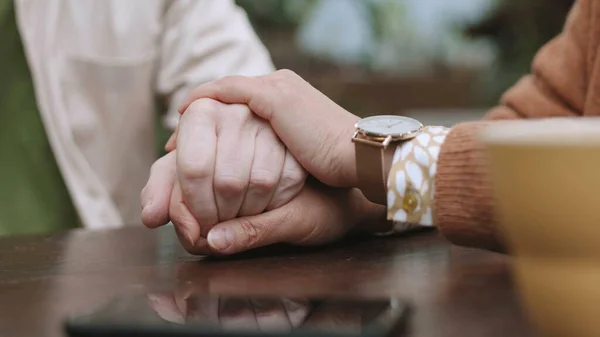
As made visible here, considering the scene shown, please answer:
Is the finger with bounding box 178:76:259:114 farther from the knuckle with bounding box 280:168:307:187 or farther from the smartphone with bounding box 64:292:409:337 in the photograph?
the smartphone with bounding box 64:292:409:337

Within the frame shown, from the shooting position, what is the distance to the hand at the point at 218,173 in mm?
673

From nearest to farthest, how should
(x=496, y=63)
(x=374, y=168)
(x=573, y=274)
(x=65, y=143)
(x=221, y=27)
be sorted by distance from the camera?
(x=573, y=274) → (x=374, y=168) → (x=65, y=143) → (x=221, y=27) → (x=496, y=63)

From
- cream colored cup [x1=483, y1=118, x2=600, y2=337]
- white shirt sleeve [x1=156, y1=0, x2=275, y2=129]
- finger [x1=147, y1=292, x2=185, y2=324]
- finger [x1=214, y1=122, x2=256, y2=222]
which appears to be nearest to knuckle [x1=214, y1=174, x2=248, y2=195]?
finger [x1=214, y1=122, x2=256, y2=222]

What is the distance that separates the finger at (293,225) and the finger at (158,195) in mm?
54

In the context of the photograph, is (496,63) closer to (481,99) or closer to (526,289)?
(481,99)

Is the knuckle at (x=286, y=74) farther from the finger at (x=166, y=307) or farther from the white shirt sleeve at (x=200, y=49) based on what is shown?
the white shirt sleeve at (x=200, y=49)

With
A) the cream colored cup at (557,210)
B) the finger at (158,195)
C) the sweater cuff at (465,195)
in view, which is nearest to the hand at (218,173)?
the finger at (158,195)

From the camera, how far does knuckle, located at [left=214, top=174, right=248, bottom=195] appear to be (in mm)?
669

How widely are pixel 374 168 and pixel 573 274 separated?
0.40 meters

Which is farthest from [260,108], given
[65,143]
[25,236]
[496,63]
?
[496,63]

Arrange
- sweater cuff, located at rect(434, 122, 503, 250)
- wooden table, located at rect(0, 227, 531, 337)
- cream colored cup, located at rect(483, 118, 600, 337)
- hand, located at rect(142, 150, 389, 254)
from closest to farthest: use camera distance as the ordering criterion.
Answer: cream colored cup, located at rect(483, 118, 600, 337), wooden table, located at rect(0, 227, 531, 337), sweater cuff, located at rect(434, 122, 503, 250), hand, located at rect(142, 150, 389, 254)

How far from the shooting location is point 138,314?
388mm

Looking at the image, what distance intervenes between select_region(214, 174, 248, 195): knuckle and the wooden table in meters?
0.05

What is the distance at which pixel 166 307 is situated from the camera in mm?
406
